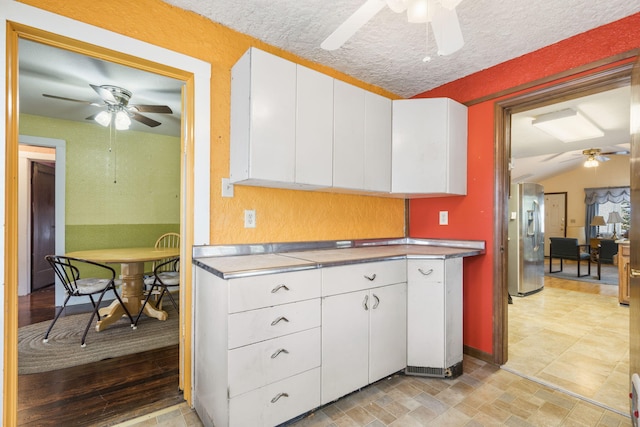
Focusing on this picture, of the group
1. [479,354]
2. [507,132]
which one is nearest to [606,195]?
[507,132]

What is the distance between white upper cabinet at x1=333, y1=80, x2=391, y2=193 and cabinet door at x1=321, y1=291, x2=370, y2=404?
82 cm

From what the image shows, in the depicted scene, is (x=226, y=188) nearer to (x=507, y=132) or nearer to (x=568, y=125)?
(x=507, y=132)

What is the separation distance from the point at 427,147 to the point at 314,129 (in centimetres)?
102

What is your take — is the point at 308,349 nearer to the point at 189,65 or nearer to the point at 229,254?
the point at 229,254

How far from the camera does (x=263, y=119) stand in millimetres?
1745

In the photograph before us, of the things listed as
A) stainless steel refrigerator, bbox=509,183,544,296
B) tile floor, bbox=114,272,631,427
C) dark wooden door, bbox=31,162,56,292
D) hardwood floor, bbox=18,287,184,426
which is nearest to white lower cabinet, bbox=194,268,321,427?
tile floor, bbox=114,272,631,427

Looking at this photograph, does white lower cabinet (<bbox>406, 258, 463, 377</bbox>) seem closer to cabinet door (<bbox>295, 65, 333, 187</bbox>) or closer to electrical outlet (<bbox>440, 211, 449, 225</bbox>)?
electrical outlet (<bbox>440, 211, 449, 225</bbox>)

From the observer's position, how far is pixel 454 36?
54.6 inches

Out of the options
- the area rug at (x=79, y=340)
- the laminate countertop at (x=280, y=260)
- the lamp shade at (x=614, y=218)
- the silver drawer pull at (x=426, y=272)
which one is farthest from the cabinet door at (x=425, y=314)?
the lamp shade at (x=614, y=218)

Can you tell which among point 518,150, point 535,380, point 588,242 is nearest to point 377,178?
point 535,380

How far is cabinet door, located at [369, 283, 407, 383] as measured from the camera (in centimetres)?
190

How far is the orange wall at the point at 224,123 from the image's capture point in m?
1.58

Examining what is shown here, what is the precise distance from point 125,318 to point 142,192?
2.02 m

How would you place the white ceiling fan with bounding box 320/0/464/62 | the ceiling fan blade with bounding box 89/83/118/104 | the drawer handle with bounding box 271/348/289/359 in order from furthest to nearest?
the ceiling fan blade with bounding box 89/83/118/104
the drawer handle with bounding box 271/348/289/359
the white ceiling fan with bounding box 320/0/464/62
